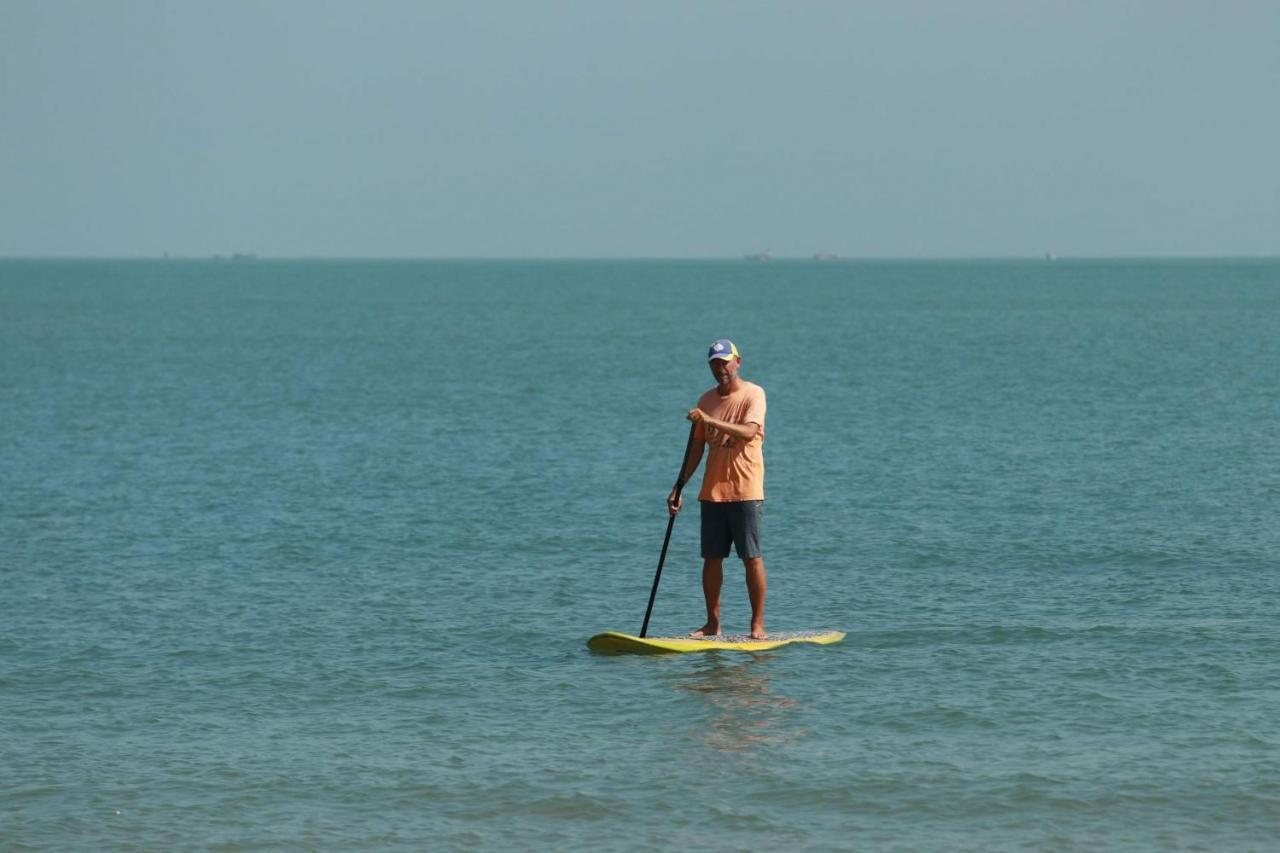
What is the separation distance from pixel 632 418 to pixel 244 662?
74.6 feet

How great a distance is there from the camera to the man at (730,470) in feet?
41.2

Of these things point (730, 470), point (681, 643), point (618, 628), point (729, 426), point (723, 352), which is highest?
point (723, 352)

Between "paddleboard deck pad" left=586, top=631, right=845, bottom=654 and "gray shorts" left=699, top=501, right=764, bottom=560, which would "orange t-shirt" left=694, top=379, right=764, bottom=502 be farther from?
"paddleboard deck pad" left=586, top=631, right=845, bottom=654

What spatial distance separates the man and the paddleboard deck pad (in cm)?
13

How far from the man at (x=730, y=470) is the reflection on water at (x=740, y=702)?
47cm

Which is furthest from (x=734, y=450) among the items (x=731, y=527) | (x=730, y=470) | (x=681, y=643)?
(x=681, y=643)

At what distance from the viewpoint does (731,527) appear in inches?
509

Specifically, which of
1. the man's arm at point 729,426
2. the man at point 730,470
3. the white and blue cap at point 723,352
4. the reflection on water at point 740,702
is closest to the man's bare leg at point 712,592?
the man at point 730,470

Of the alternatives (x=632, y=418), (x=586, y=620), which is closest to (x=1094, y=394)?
(x=632, y=418)

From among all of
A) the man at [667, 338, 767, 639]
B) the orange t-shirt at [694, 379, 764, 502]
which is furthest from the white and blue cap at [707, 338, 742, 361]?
the orange t-shirt at [694, 379, 764, 502]

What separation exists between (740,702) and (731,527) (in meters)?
1.56

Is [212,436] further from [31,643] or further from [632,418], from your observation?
[31,643]

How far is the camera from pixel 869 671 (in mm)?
12539

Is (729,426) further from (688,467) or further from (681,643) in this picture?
(681,643)
